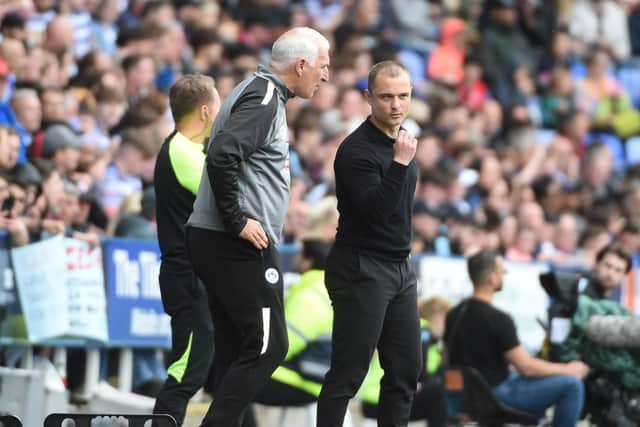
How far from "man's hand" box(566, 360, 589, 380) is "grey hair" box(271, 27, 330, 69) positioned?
153 inches

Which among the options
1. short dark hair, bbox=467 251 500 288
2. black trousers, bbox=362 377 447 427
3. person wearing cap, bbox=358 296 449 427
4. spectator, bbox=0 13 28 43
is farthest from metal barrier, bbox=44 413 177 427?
spectator, bbox=0 13 28 43

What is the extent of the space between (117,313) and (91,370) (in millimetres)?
431

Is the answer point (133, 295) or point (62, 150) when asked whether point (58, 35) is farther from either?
point (133, 295)

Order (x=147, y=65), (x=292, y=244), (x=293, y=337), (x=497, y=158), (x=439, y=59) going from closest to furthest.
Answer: (x=293, y=337) < (x=292, y=244) < (x=147, y=65) < (x=497, y=158) < (x=439, y=59)

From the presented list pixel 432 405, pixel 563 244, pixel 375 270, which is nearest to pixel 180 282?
pixel 375 270

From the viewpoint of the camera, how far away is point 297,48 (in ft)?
24.6

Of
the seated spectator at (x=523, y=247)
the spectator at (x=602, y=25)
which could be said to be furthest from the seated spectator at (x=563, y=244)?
the spectator at (x=602, y=25)

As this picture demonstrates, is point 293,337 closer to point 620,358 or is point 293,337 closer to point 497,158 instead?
point 620,358

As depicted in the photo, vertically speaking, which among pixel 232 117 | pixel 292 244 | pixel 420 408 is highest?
pixel 232 117

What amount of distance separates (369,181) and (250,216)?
612mm

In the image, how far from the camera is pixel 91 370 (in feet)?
35.6

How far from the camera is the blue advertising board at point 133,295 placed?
1088 cm

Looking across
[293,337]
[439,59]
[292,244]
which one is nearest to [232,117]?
[293,337]

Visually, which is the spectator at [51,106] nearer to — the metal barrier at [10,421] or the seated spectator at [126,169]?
the seated spectator at [126,169]
